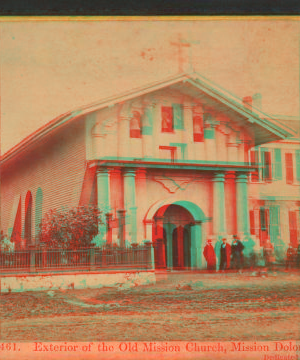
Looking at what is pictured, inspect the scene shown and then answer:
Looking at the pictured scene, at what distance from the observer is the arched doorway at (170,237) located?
5.94 m

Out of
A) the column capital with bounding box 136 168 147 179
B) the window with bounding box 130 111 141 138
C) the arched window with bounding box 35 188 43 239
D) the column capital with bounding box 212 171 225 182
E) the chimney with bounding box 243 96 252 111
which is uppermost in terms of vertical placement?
the chimney with bounding box 243 96 252 111

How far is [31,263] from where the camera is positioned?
5.88 m

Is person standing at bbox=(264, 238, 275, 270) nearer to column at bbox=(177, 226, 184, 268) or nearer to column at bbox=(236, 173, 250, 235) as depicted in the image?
column at bbox=(236, 173, 250, 235)

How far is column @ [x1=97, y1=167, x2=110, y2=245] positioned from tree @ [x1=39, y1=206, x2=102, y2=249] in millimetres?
54

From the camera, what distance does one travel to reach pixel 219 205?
6070 mm

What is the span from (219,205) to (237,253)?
568mm

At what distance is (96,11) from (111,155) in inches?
62.4

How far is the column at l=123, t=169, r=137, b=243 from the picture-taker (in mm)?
5910

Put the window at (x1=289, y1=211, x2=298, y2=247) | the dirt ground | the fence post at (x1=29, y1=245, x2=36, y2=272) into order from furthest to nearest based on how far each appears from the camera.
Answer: the window at (x1=289, y1=211, x2=298, y2=247), the fence post at (x1=29, y1=245, x2=36, y2=272), the dirt ground

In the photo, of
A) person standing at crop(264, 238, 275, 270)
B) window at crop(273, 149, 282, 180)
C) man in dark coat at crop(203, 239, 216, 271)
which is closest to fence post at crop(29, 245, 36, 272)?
man in dark coat at crop(203, 239, 216, 271)

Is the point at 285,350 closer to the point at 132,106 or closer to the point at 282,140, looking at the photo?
the point at 282,140

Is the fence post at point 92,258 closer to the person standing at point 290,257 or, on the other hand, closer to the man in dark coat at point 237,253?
the man in dark coat at point 237,253

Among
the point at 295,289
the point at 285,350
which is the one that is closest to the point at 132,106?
the point at 295,289

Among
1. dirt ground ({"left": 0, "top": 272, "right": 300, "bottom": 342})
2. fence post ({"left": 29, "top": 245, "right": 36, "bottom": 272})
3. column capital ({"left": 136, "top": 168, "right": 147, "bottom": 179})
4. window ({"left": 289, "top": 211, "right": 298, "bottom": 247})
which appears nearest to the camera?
dirt ground ({"left": 0, "top": 272, "right": 300, "bottom": 342})
